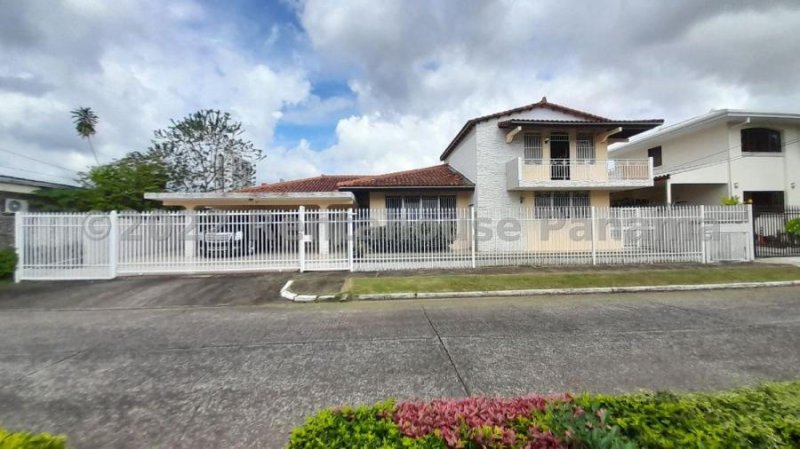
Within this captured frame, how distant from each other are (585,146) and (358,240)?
11.6 meters

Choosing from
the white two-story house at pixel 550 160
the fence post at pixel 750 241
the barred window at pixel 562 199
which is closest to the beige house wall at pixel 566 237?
the white two-story house at pixel 550 160

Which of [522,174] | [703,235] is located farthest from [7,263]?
[703,235]

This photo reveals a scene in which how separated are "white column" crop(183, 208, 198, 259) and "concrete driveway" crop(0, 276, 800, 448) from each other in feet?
11.4

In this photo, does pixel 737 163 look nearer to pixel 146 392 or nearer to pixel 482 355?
pixel 482 355

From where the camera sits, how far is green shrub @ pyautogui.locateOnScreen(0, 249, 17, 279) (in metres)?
9.70

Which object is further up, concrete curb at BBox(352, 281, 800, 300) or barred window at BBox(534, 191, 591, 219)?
barred window at BBox(534, 191, 591, 219)

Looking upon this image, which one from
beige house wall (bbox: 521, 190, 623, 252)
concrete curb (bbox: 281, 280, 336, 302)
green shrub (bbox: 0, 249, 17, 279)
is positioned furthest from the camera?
beige house wall (bbox: 521, 190, 623, 252)

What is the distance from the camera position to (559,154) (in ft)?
52.4

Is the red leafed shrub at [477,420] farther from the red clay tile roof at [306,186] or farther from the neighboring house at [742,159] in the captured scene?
the neighboring house at [742,159]

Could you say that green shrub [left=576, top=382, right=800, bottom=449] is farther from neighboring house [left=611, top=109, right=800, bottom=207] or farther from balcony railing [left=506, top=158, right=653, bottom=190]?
neighboring house [left=611, top=109, right=800, bottom=207]

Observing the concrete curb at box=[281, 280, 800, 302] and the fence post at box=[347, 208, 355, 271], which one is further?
the fence post at box=[347, 208, 355, 271]

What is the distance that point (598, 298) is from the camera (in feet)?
25.7

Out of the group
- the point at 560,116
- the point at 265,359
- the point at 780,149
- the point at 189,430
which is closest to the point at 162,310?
the point at 265,359

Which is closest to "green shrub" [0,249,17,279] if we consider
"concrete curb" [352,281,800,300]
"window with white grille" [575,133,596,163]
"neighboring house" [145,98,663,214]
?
"neighboring house" [145,98,663,214]
